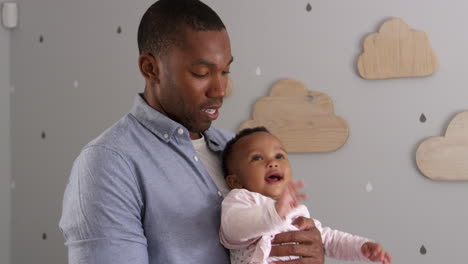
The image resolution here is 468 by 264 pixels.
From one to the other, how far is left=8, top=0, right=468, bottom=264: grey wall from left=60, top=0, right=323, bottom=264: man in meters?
0.93

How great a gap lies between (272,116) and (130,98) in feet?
1.90

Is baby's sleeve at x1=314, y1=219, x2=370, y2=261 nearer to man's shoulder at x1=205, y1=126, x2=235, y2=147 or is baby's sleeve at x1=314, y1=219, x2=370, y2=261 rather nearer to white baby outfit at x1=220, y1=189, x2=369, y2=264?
white baby outfit at x1=220, y1=189, x2=369, y2=264

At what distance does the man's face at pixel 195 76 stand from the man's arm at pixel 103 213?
0.57 feet

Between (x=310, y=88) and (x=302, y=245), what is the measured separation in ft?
3.50

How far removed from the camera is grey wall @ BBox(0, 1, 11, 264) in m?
2.48

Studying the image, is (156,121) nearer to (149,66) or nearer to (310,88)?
(149,66)

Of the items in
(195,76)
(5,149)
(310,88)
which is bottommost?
(5,149)

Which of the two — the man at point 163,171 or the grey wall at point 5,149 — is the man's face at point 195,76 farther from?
the grey wall at point 5,149

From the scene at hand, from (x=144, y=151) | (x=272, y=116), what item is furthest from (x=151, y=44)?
(x=272, y=116)

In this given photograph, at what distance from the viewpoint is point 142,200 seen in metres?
1.14

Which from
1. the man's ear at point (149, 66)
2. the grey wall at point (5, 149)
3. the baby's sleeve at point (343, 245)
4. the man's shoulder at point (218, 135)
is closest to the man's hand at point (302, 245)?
the baby's sleeve at point (343, 245)

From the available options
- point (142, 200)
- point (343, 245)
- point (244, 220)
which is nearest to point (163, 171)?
point (142, 200)

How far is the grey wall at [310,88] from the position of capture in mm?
2107

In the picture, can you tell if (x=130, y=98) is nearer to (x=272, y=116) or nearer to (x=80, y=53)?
(x=80, y=53)
